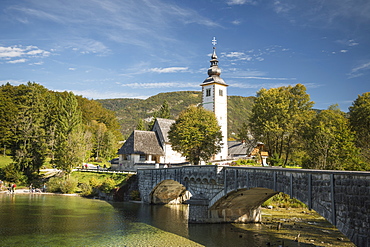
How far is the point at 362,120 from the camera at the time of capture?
46.0 m

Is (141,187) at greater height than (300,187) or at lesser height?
lesser

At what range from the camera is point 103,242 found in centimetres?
2362

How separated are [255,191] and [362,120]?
28228mm

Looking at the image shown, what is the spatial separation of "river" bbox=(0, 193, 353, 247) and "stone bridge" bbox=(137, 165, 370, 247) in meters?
1.83

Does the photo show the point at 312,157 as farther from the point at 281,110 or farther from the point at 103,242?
the point at 103,242

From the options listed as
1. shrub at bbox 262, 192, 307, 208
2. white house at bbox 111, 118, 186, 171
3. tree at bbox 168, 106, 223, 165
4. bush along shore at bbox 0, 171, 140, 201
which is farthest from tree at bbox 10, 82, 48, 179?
shrub at bbox 262, 192, 307, 208

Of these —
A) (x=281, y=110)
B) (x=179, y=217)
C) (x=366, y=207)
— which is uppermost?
(x=281, y=110)

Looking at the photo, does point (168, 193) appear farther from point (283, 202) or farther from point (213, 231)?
point (213, 231)

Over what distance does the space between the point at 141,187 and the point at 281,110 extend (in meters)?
23.0

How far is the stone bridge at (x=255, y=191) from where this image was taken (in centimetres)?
1386

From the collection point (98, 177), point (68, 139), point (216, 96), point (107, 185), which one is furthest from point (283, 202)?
point (68, 139)

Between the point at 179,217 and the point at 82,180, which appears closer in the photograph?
the point at 179,217

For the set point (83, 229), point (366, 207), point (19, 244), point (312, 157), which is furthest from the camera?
point (312, 157)

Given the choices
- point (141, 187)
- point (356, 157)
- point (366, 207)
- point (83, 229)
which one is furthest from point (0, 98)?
point (366, 207)
